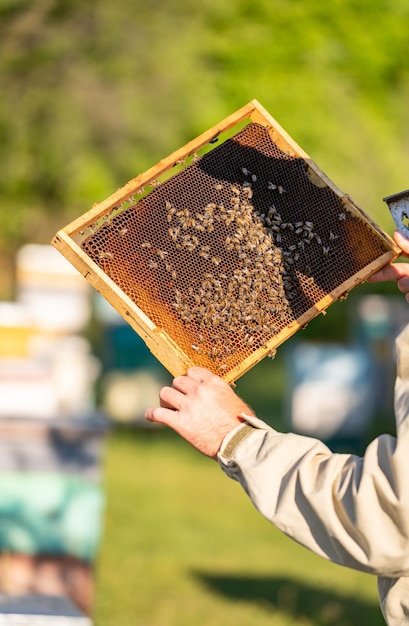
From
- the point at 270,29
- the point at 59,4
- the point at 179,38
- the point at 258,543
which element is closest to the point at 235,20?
the point at 270,29

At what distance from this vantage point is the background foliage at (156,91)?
57.4 ft

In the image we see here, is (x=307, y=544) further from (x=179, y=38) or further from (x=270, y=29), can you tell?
(x=270, y=29)

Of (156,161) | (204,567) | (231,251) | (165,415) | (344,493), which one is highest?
(156,161)

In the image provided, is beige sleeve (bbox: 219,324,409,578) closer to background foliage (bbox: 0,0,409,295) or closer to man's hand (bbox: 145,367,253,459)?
man's hand (bbox: 145,367,253,459)

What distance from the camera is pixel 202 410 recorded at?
7.56ft

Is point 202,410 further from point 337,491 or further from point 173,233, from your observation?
point 173,233

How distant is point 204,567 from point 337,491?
4.45 meters

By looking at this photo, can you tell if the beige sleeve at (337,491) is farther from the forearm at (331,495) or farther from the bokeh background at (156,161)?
the bokeh background at (156,161)

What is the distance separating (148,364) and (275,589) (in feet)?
14.3

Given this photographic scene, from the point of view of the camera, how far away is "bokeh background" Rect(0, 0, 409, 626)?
237 inches

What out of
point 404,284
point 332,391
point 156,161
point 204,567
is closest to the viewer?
point 404,284

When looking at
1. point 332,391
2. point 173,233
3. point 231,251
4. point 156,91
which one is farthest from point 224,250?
point 156,91

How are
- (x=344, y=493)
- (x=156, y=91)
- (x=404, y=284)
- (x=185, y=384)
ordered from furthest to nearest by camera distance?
(x=156, y=91), (x=404, y=284), (x=185, y=384), (x=344, y=493)

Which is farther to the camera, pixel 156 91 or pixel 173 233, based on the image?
pixel 156 91
